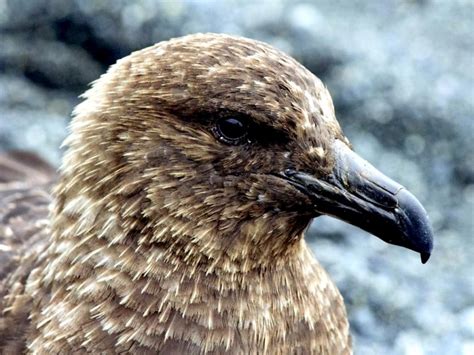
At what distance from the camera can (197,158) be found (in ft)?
8.35

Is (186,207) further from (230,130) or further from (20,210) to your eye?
(20,210)

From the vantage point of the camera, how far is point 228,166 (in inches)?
100

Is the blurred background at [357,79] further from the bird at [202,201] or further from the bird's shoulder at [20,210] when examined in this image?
the bird at [202,201]

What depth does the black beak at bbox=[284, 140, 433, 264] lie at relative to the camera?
2.52 meters

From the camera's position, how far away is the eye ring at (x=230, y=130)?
99.9 inches

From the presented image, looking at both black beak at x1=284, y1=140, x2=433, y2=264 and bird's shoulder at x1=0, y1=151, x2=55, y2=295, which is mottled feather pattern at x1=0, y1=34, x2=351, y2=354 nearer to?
black beak at x1=284, y1=140, x2=433, y2=264

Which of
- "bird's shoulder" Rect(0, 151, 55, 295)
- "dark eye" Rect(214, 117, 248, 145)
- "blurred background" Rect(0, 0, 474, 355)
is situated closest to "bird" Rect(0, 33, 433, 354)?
"dark eye" Rect(214, 117, 248, 145)

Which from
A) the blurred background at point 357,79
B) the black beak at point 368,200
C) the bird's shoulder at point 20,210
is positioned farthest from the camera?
the blurred background at point 357,79

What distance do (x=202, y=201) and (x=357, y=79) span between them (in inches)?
90.1

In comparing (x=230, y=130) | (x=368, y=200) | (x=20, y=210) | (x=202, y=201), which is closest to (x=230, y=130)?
(x=230, y=130)

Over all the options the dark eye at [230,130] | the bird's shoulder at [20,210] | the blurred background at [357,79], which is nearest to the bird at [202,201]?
the dark eye at [230,130]

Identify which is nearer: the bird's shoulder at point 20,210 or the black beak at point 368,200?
the black beak at point 368,200

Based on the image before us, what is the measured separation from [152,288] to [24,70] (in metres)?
2.58

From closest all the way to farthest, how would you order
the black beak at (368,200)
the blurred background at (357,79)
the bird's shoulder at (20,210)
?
the black beak at (368,200)
the bird's shoulder at (20,210)
the blurred background at (357,79)
